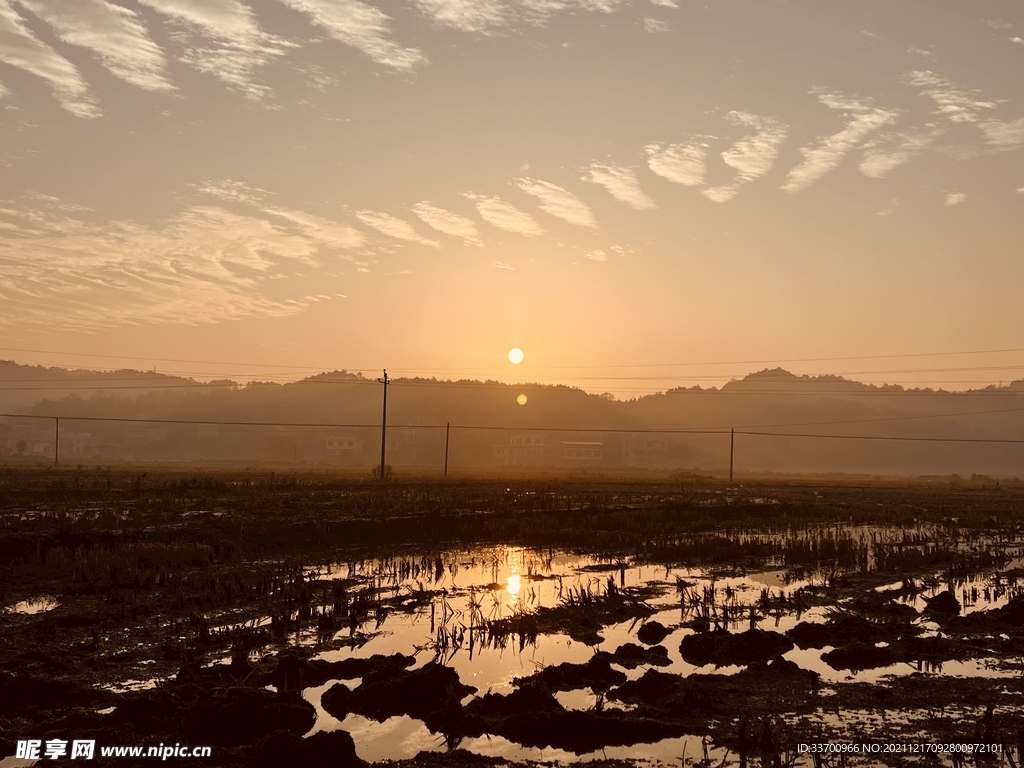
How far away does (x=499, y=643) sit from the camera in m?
14.2

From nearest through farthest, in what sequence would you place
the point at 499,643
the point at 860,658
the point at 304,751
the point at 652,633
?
the point at 304,751
the point at 860,658
the point at 499,643
the point at 652,633

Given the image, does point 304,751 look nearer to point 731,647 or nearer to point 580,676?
point 580,676

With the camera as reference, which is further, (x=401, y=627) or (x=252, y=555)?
(x=252, y=555)

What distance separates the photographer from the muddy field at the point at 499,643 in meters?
9.71

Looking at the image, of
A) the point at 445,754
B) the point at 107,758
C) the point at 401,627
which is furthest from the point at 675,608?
the point at 107,758

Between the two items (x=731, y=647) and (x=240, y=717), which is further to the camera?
(x=731, y=647)

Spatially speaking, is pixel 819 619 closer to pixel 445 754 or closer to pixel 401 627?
pixel 401 627

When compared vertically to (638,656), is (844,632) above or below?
above

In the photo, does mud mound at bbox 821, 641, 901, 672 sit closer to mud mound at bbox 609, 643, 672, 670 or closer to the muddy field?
the muddy field

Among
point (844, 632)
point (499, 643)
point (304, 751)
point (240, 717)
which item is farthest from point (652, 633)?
point (304, 751)

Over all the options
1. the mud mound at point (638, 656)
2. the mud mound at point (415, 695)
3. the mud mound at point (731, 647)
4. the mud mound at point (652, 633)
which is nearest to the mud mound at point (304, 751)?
the mud mound at point (415, 695)

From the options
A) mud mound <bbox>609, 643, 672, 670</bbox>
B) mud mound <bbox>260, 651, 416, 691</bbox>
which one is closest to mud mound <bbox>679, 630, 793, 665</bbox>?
mud mound <bbox>609, 643, 672, 670</bbox>

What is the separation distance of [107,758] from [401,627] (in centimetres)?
692

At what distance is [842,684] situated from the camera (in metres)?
11.8
